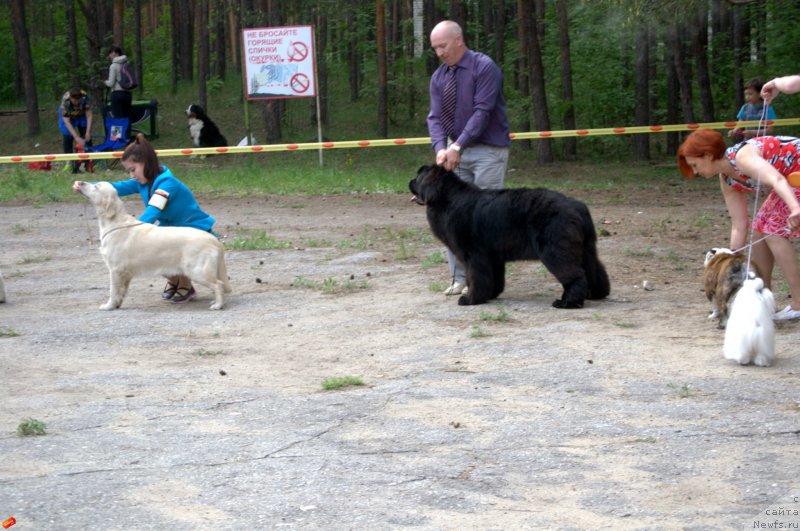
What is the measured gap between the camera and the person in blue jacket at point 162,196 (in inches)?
349

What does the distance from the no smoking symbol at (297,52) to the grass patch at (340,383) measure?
1658cm

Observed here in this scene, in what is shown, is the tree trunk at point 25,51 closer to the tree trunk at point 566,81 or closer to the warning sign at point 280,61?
the warning sign at point 280,61

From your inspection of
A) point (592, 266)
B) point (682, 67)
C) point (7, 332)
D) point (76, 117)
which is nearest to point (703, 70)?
point (682, 67)

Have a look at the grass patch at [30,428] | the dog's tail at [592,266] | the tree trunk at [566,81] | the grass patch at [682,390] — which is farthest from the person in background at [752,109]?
the grass patch at [30,428]

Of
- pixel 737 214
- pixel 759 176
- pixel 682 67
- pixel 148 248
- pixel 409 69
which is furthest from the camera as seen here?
pixel 409 69

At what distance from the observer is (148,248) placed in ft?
28.0

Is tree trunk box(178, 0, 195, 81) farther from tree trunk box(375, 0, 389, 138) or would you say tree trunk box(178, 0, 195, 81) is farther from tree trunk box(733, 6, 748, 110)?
tree trunk box(733, 6, 748, 110)

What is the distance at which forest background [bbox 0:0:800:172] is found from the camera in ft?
68.4

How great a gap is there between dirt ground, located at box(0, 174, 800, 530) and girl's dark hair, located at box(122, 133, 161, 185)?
47.3 inches

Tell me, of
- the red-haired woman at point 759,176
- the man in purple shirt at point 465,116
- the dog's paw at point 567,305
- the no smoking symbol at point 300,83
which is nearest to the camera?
the red-haired woman at point 759,176

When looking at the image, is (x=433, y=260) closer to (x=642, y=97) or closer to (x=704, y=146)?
(x=704, y=146)

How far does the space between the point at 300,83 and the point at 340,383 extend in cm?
1666

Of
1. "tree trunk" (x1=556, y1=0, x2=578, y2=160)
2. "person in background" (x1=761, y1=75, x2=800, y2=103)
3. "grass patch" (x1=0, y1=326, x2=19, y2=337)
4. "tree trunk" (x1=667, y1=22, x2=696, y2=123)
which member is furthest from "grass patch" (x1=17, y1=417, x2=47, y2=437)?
"tree trunk" (x1=556, y1=0, x2=578, y2=160)

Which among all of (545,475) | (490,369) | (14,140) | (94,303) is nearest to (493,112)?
(490,369)
